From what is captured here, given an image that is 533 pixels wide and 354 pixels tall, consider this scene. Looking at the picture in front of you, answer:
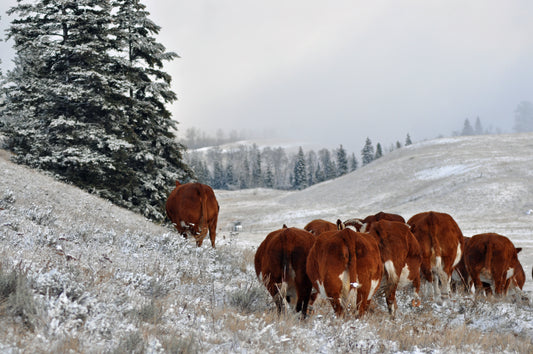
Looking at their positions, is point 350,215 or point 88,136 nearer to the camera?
point 88,136

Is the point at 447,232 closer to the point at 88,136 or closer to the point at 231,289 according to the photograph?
the point at 231,289

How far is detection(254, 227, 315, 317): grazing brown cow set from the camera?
5.64 meters

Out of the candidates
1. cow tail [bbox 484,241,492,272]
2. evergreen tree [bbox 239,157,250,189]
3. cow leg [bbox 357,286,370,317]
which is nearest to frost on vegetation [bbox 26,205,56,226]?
cow leg [bbox 357,286,370,317]

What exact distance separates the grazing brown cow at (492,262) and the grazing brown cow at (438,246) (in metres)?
1.13

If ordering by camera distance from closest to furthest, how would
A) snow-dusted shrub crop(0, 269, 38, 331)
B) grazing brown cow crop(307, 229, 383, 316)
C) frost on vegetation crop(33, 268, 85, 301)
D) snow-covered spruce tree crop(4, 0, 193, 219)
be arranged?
1. snow-dusted shrub crop(0, 269, 38, 331)
2. frost on vegetation crop(33, 268, 85, 301)
3. grazing brown cow crop(307, 229, 383, 316)
4. snow-covered spruce tree crop(4, 0, 193, 219)

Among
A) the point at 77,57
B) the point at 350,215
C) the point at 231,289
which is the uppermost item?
the point at 77,57

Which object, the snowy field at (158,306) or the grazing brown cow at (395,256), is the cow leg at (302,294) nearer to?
the snowy field at (158,306)

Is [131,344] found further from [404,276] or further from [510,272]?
[510,272]

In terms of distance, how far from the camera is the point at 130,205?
60.8ft

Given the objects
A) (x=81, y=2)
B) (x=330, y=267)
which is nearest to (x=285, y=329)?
(x=330, y=267)

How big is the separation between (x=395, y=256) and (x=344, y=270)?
1670mm

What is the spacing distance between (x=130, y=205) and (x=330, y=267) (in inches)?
602

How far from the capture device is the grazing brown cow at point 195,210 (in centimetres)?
1023

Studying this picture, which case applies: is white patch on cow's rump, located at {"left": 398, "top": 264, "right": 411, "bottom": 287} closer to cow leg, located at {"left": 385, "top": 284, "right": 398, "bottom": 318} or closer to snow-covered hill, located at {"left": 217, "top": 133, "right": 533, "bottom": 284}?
cow leg, located at {"left": 385, "top": 284, "right": 398, "bottom": 318}
